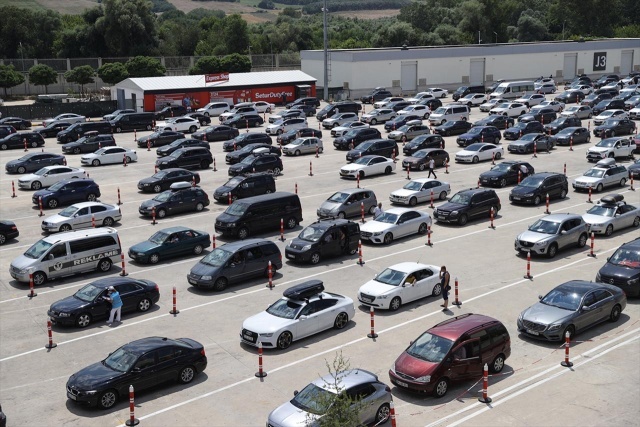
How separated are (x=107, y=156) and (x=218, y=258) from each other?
2472cm

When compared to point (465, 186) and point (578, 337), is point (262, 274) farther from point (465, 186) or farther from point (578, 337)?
point (465, 186)

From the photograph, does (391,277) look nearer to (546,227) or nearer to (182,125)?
(546,227)

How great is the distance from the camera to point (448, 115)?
6347 centimetres

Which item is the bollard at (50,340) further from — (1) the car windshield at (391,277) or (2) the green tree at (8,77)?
(2) the green tree at (8,77)

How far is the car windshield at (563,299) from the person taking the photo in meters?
22.5

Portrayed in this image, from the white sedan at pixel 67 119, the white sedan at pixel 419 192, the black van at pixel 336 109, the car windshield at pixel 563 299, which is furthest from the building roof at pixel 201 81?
the car windshield at pixel 563 299

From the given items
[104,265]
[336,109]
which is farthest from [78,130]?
[104,265]

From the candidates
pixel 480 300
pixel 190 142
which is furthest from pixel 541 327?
pixel 190 142

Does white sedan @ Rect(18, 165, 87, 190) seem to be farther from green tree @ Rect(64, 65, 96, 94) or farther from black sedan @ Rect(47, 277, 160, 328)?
green tree @ Rect(64, 65, 96, 94)

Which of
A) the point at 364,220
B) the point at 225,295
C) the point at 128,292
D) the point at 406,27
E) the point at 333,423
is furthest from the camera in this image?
the point at 406,27

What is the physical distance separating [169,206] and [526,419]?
22734mm

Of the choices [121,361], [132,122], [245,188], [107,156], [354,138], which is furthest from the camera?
[132,122]

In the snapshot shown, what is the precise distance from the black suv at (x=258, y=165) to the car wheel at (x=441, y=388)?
1067 inches

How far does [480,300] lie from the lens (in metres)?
25.5
